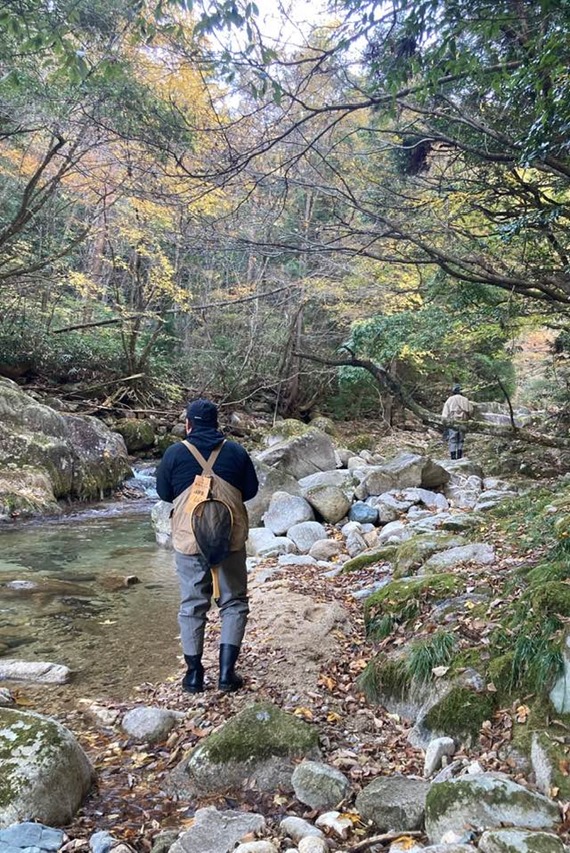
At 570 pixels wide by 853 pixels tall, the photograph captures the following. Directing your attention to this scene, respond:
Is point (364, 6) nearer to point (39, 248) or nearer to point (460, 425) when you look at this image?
point (460, 425)

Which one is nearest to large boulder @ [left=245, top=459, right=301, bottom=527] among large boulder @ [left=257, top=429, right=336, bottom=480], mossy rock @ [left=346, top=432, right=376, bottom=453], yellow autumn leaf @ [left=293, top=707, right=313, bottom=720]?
large boulder @ [left=257, top=429, right=336, bottom=480]

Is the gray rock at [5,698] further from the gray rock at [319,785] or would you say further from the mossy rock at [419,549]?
the mossy rock at [419,549]

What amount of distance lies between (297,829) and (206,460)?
6.67 ft

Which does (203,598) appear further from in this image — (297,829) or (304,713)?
(297,829)

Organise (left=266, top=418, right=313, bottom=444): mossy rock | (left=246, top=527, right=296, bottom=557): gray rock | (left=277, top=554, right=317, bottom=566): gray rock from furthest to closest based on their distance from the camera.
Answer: (left=266, top=418, right=313, bottom=444): mossy rock
(left=246, top=527, right=296, bottom=557): gray rock
(left=277, top=554, right=317, bottom=566): gray rock

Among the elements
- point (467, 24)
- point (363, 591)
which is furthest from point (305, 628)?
point (467, 24)

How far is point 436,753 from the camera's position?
106 inches

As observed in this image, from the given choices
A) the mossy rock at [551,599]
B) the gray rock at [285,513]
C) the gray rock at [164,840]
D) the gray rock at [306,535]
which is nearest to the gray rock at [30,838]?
the gray rock at [164,840]

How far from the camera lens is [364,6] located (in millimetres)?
3398

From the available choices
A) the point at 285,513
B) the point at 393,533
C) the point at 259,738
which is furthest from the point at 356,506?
the point at 259,738

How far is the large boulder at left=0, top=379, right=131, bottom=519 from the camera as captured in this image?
10344 millimetres

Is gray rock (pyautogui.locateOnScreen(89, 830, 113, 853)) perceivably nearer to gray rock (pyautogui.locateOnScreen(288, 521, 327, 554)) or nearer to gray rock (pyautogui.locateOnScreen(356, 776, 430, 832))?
gray rock (pyautogui.locateOnScreen(356, 776, 430, 832))

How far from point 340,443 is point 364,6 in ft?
48.3

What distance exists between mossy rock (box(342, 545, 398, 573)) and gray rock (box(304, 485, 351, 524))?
7.44ft
